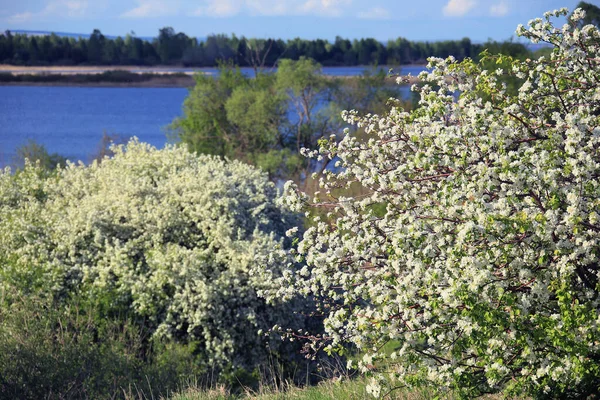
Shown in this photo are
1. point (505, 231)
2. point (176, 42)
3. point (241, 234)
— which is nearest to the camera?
point (505, 231)

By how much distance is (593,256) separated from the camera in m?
4.20

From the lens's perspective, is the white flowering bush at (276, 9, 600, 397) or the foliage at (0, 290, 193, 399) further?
the foliage at (0, 290, 193, 399)

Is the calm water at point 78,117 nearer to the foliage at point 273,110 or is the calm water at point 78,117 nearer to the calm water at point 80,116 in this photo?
the calm water at point 80,116

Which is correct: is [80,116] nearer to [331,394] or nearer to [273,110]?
[273,110]

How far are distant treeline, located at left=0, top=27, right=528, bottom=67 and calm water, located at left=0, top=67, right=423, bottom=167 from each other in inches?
119

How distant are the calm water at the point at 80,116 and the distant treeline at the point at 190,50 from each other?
9.91ft

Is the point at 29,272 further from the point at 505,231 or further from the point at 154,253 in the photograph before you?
the point at 505,231

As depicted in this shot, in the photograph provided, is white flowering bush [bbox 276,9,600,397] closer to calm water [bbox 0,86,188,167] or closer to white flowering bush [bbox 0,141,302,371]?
white flowering bush [bbox 0,141,302,371]

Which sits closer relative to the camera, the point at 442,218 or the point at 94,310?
the point at 442,218

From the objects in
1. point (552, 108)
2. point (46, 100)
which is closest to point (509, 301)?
point (552, 108)

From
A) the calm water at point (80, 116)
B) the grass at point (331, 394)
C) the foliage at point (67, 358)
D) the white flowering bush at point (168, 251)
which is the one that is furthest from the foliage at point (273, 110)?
the grass at point (331, 394)

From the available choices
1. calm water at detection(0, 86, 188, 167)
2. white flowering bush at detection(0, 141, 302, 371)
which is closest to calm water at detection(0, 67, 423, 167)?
calm water at detection(0, 86, 188, 167)

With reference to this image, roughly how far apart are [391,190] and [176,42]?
75.0m

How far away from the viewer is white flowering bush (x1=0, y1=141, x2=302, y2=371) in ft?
36.8
